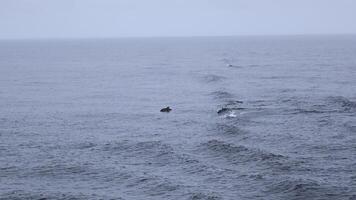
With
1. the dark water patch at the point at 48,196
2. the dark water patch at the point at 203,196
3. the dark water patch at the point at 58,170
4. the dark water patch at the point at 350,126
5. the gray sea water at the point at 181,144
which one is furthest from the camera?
the dark water patch at the point at 350,126

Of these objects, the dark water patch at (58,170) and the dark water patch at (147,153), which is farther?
the dark water patch at (147,153)

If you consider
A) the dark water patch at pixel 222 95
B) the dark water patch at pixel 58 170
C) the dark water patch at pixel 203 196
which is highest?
the dark water patch at pixel 222 95

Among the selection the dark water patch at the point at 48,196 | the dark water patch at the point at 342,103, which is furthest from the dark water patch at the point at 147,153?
the dark water patch at the point at 342,103

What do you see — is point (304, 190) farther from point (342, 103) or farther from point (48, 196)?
point (342, 103)

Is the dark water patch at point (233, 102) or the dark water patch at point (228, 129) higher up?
the dark water patch at point (233, 102)

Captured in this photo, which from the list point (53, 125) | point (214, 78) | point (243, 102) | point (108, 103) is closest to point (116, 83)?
point (214, 78)

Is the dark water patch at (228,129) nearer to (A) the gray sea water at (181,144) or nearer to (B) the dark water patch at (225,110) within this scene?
(A) the gray sea water at (181,144)

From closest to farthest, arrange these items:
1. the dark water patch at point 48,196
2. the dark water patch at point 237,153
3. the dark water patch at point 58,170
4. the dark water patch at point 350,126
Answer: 1. the dark water patch at point 48,196
2. the dark water patch at point 58,170
3. the dark water patch at point 237,153
4. the dark water patch at point 350,126

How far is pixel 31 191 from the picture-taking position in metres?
37.2

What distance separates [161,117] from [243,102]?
1587 centimetres

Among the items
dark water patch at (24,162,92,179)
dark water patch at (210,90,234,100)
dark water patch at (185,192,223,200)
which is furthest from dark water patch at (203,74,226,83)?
dark water patch at (185,192,223,200)

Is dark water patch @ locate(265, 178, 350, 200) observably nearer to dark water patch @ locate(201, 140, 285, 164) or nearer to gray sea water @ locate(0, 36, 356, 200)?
gray sea water @ locate(0, 36, 356, 200)

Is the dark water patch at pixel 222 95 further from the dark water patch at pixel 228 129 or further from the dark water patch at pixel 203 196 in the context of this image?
the dark water patch at pixel 203 196

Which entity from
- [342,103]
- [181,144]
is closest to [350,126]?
[342,103]
